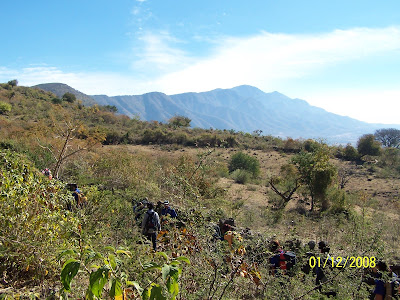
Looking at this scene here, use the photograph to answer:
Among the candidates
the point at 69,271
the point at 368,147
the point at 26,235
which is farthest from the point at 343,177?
the point at 69,271

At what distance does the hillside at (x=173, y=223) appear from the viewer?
9.34 feet

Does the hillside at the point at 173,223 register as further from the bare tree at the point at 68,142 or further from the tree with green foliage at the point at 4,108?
the tree with green foliage at the point at 4,108

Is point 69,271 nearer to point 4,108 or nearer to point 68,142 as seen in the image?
point 68,142

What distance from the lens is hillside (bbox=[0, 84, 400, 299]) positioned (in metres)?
2.85

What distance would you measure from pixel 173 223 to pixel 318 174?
10260 mm

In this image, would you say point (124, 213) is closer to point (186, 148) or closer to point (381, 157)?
point (186, 148)

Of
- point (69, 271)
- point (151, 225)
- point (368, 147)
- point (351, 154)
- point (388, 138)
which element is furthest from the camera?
point (388, 138)

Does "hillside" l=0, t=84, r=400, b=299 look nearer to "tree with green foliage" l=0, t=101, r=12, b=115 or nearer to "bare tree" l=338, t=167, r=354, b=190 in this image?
"bare tree" l=338, t=167, r=354, b=190

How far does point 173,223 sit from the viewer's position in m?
4.95

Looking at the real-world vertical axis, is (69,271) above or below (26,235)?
above

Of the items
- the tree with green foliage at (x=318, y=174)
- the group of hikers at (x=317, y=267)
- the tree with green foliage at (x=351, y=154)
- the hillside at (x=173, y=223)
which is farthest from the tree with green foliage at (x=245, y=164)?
the group of hikers at (x=317, y=267)

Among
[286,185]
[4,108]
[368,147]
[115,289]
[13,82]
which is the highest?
[13,82]

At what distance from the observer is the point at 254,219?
32.0ft

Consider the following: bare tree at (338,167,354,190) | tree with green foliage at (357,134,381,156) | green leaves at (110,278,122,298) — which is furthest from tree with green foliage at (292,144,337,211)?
tree with green foliage at (357,134,381,156)
